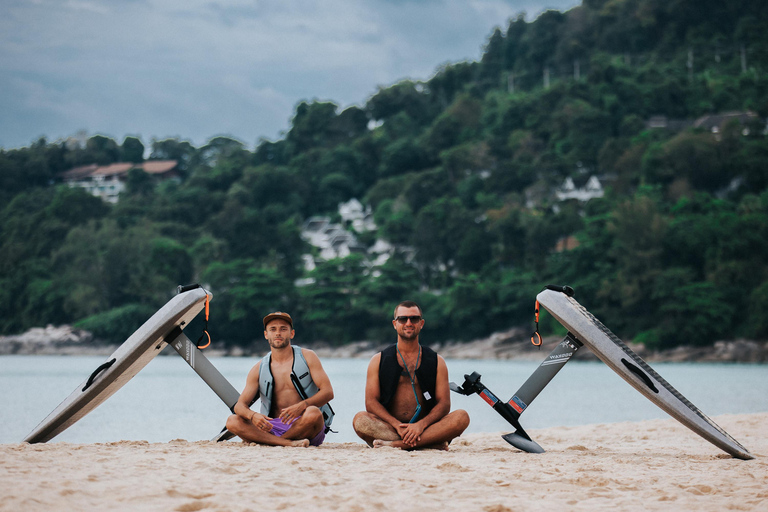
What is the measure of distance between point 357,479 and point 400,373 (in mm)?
1666

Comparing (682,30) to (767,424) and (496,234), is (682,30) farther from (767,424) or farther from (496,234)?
(767,424)

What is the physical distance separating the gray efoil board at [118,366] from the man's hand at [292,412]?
128 cm

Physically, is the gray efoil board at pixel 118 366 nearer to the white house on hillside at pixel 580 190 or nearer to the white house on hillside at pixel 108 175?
the white house on hillside at pixel 580 190

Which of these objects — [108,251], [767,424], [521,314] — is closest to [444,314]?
[521,314]

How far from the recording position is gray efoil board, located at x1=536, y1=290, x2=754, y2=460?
6.67 meters

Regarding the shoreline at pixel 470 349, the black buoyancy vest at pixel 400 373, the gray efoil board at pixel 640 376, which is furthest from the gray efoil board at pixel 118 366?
the shoreline at pixel 470 349

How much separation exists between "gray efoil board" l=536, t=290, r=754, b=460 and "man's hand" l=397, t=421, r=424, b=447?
1.54m

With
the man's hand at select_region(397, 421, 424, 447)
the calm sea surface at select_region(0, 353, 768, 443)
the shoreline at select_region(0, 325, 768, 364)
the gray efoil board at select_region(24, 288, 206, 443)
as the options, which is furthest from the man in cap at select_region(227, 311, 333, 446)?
the shoreline at select_region(0, 325, 768, 364)

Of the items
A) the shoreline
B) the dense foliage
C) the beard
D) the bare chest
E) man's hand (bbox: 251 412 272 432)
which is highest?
the dense foliage

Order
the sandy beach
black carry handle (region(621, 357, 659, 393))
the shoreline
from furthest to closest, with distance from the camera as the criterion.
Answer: the shoreline, black carry handle (region(621, 357, 659, 393)), the sandy beach

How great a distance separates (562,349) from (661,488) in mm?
2012

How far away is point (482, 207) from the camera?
74562 mm

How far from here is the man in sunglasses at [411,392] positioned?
6586mm

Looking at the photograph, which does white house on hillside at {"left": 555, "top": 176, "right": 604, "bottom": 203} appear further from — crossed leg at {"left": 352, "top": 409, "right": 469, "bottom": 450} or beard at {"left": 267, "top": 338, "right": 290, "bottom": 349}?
beard at {"left": 267, "top": 338, "right": 290, "bottom": 349}
